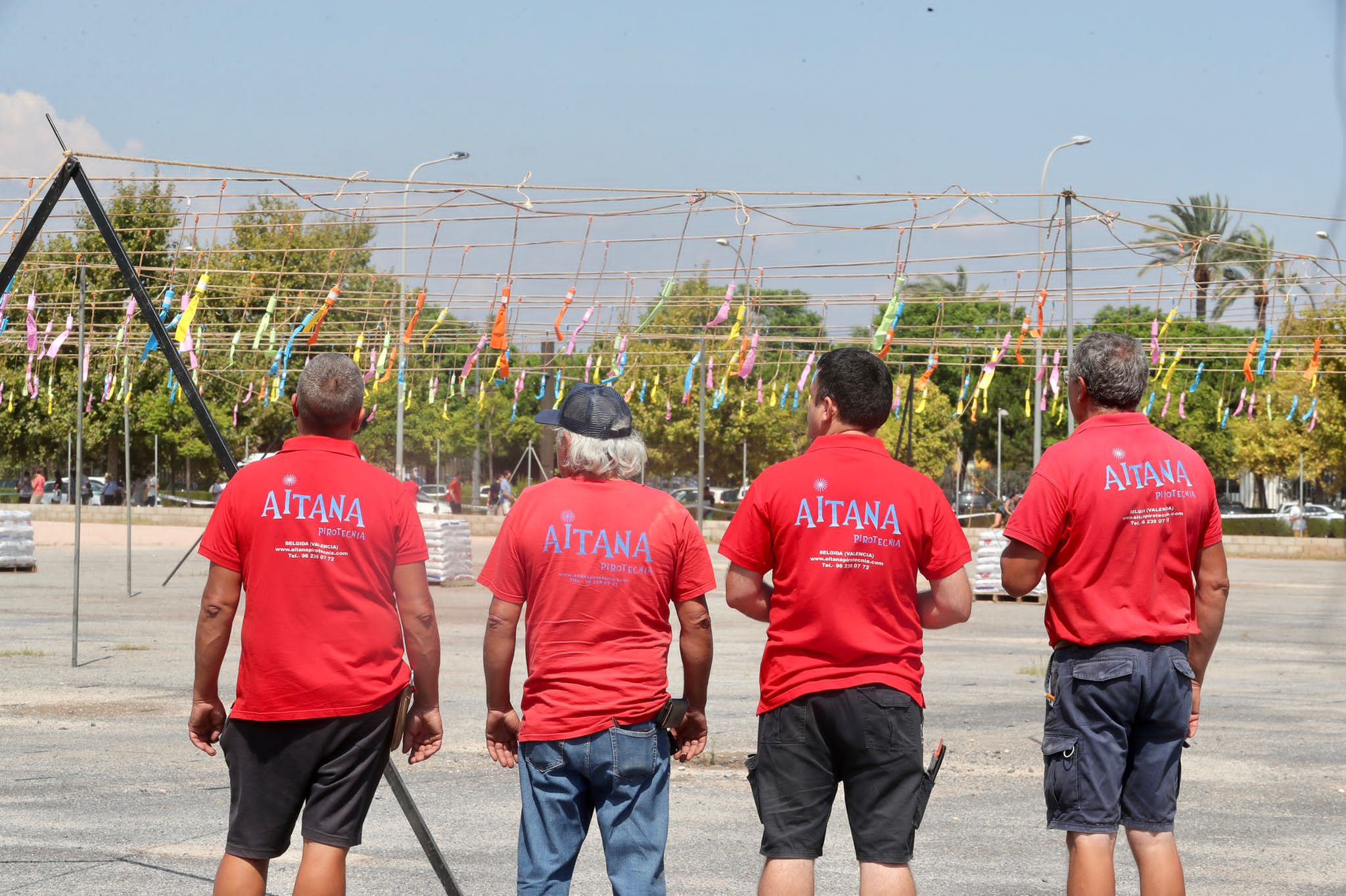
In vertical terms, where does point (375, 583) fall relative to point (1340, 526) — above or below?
above

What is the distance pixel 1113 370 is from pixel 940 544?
0.89m

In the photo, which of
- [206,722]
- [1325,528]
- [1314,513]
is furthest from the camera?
[1314,513]

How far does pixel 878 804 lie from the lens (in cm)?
385

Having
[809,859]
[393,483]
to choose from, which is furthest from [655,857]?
[393,483]

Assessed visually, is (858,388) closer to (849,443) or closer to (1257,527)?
(849,443)

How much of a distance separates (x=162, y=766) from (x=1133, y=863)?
501 centimetres

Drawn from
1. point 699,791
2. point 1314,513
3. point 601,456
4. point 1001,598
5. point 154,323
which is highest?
point 154,323

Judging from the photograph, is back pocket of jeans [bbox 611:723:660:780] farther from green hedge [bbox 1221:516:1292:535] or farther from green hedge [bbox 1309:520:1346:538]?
green hedge [bbox 1309:520:1346:538]

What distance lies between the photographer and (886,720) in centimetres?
384

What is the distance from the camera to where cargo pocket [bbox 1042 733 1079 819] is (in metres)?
4.16

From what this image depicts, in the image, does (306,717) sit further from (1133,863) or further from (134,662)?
(134,662)

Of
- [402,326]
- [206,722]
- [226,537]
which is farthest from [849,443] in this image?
[402,326]

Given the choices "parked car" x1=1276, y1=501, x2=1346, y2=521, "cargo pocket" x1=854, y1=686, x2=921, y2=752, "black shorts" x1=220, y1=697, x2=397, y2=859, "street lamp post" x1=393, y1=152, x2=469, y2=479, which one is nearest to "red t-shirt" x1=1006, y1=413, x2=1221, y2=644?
"cargo pocket" x1=854, y1=686, x2=921, y2=752

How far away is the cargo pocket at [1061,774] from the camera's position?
4.16m
